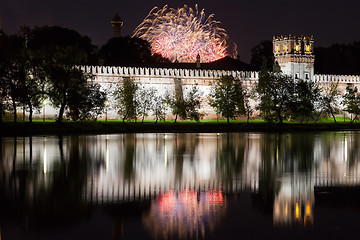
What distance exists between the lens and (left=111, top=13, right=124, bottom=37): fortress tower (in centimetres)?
8406

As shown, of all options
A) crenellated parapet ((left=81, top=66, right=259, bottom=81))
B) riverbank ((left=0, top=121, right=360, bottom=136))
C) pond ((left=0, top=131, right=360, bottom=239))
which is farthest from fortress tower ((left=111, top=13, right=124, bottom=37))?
pond ((left=0, top=131, right=360, bottom=239))

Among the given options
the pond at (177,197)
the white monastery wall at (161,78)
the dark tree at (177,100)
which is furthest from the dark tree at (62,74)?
the pond at (177,197)

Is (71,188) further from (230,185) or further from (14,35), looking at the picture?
(14,35)

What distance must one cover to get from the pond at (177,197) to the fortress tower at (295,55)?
4366cm

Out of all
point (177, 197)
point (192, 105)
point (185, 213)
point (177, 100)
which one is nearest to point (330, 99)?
point (192, 105)

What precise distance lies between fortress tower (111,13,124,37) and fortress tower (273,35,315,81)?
3103 cm

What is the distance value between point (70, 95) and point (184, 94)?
18.1 metres

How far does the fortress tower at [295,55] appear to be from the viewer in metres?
60.1

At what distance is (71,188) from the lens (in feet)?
37.6

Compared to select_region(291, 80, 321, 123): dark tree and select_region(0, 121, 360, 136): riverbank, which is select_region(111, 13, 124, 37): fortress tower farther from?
select_region(0, 121, 360, 136): riverbank

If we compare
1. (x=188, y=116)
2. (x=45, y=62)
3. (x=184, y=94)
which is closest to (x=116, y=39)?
(x=184, y=94)

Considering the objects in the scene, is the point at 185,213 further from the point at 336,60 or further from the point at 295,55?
the point at 336,60

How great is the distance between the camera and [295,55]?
198ft

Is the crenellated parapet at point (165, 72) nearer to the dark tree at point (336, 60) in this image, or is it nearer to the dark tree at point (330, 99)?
the dark tree at point (330, 99)
